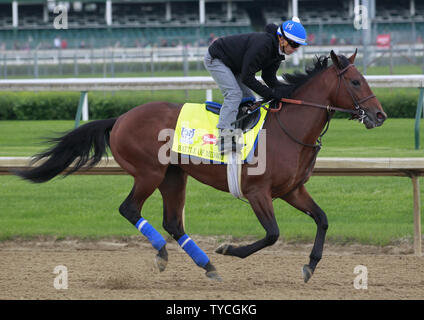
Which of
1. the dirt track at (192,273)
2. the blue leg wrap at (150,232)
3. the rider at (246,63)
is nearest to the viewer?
the dirt track at (192,273)

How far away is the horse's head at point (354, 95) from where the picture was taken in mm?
4613

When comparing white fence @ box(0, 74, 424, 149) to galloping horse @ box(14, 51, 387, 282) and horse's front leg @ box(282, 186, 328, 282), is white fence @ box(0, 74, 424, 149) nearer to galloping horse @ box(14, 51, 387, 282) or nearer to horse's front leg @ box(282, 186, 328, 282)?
galloping horse @ box(14, 51, 387, 282)

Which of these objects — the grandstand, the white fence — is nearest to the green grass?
the white fence

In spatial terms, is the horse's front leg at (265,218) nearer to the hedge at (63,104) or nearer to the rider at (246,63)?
the rider at (246,63)

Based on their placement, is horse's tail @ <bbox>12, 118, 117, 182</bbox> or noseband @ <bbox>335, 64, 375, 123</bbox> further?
horse's tail @ <bbox>12, 118, 117, 182</bbox>

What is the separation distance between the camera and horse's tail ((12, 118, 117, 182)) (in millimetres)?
→ 5301

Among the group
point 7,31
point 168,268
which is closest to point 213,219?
point 168,268

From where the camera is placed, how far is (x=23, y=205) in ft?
23.7

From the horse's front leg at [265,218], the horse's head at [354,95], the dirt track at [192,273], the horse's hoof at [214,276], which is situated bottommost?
the dirt track at [192,273]

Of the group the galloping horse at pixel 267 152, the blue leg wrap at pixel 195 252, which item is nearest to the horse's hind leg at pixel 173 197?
the galloping horse at pixel 267 152

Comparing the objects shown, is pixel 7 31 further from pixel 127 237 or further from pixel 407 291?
pixel 407 291

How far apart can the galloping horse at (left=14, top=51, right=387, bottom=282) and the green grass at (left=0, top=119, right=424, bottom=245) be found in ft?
4.30
